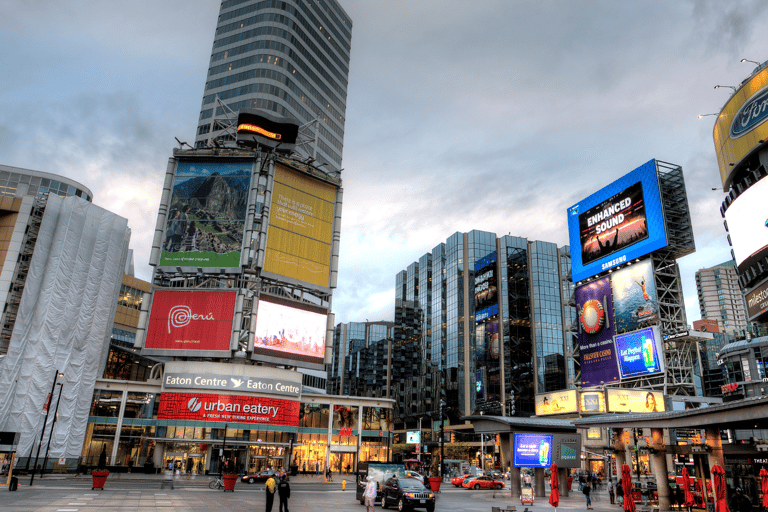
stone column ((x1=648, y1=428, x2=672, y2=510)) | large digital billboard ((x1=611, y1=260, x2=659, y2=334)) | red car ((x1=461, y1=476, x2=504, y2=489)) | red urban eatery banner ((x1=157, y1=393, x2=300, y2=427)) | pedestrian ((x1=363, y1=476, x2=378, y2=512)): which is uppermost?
large digital billboard ((x1=611, y1=260, x2=659, y2=334))

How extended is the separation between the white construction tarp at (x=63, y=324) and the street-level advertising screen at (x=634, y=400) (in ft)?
190

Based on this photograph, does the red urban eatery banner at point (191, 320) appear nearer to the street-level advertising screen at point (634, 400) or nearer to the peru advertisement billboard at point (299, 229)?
the peru advertisement billboard at point (299, 229)

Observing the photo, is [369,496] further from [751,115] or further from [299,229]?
[299,229]

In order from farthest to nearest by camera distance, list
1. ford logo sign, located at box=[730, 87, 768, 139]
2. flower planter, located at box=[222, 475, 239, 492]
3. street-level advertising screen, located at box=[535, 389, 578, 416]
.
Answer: street-level advertising screen, located at box=[535, 389, 578, 416] → flower planter, located at box=[222, 475, 239, 492] → ford logo sign, located at box=[730, 87, 768, 139]

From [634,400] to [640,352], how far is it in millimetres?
5564

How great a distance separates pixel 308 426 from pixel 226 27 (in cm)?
8622

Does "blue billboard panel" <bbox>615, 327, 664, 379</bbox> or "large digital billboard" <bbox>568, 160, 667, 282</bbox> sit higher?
"large digital billboard" <bbox>568, 160, 667, 282</bbox>

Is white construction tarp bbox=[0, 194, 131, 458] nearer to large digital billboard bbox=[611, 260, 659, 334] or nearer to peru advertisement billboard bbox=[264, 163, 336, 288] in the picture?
peru advertisement billboard bbox=[264, 163, 336, 288]

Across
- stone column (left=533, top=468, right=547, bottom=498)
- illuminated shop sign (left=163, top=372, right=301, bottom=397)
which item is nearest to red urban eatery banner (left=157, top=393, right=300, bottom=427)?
illuminated shop sign (left=163, top=372, right=301, bottom=397)

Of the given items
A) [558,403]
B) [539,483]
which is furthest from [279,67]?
[539,483]

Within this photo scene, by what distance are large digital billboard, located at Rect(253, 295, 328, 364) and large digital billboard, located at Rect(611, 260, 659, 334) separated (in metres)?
35.8

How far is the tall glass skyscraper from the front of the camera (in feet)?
335

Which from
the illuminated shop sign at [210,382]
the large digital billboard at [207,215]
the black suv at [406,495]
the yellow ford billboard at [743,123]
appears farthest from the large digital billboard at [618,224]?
the black suv at [406,495]

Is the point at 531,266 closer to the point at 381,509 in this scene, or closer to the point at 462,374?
the point at 462,374
